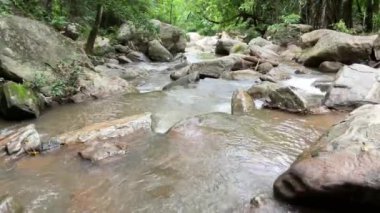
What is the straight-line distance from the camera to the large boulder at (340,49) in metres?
10.0

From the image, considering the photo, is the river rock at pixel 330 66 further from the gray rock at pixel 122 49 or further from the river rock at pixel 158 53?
the gray rock at pixel 122 49

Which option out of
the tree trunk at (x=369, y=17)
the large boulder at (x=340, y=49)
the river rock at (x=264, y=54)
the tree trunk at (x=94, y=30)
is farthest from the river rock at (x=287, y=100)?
the tree trunk at (x=369, y=17)

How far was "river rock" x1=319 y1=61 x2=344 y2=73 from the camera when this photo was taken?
1017 cm

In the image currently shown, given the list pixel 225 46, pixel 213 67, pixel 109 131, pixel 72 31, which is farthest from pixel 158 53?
pixel 109 131

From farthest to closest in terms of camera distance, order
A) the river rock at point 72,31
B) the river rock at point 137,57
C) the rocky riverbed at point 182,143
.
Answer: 1. the river rock at point 137,57
2. the river rock at point 72,31
3. the rocky riverbed at point 182,143

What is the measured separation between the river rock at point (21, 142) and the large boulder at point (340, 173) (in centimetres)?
289

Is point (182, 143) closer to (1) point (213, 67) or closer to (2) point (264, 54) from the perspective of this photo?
(1) point (213, 67)

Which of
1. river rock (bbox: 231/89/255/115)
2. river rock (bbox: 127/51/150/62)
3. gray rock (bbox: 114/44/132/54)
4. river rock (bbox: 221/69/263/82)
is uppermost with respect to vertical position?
river rock (bbox: 231/89/255/115)

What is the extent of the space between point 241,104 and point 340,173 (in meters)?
3.48

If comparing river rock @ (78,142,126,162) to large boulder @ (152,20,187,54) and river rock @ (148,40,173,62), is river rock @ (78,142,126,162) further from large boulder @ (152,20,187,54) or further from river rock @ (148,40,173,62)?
large boulder @ (152,20,187,54)

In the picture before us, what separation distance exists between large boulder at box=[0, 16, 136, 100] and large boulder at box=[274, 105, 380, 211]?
4.74m

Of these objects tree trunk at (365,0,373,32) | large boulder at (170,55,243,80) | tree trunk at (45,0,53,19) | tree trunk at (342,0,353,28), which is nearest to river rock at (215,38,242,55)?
tree trunk at (342,0,353,28)

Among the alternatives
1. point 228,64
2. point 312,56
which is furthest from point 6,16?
point 312,56

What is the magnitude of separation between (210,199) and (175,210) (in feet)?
1.09
